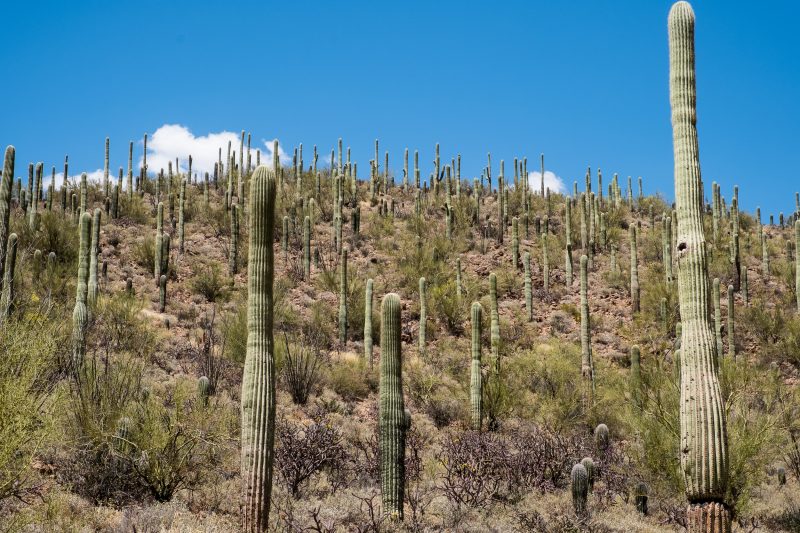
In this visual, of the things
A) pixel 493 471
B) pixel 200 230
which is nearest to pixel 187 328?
pixel 200 230

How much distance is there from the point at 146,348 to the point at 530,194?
20001 millimetres

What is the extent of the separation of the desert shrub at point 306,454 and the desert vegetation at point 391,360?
45 millimetres

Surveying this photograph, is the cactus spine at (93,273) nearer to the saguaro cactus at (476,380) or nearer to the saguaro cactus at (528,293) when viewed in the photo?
the saguaro cactus at (476,380)

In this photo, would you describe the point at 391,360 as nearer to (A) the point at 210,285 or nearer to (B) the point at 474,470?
(B) the point at 474,470

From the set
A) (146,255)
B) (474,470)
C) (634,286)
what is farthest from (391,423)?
(146,255)

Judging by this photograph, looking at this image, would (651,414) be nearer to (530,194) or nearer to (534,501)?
(534,501)

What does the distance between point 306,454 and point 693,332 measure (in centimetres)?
639

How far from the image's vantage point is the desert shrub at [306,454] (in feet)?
37.3

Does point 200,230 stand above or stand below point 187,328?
above

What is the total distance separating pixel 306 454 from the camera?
11.7 metres

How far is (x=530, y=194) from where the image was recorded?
32406mm

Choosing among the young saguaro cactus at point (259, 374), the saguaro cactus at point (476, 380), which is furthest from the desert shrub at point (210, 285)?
the young saguaro cactus at point (259, 374)

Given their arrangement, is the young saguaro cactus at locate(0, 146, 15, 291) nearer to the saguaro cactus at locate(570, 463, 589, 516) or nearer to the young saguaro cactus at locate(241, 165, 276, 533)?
the young saguaro cactus at locate(241, 165, 276, 533)

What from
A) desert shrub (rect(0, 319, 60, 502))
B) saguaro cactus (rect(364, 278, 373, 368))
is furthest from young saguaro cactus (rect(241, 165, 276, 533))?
saguaro cactus (rect(364, 278, 373, 368))
